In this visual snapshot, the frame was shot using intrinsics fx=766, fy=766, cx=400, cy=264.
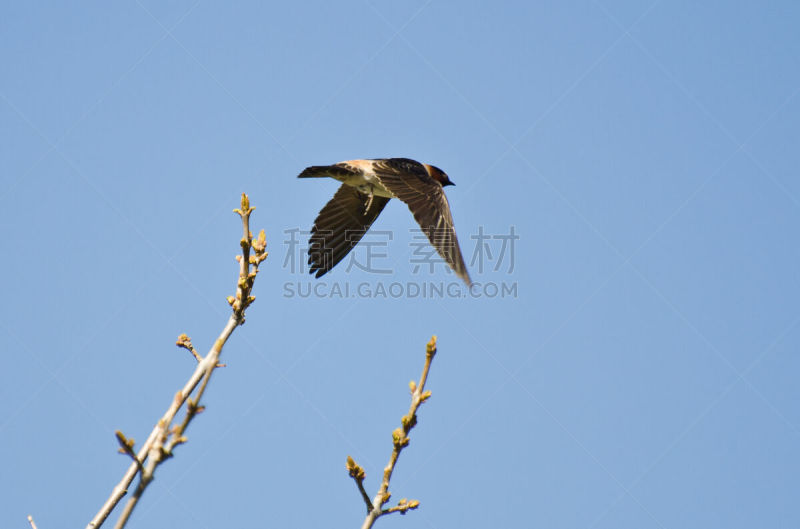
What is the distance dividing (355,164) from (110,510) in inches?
230

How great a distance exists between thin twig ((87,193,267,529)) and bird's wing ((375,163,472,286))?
7.82 feet

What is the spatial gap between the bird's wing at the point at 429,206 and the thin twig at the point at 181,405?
2384 millimetres

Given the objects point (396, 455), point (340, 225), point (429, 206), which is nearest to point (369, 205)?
point (340, 225)

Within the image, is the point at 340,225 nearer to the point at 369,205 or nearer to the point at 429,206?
the point at 369,205

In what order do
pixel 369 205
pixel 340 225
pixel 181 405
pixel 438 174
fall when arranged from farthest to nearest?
pixel 438 174
pixel 340 225
pixel 369 205
pixel 181 405

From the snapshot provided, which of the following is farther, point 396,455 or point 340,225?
point 340,225

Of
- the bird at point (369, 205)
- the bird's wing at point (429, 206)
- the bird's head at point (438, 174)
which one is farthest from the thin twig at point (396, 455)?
the bird's head at point (438, 174)

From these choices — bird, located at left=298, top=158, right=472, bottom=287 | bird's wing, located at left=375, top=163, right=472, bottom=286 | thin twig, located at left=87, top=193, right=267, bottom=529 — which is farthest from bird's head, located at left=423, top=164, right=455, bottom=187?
thin twig, located at left=87, top=193, right=267, bottom=529

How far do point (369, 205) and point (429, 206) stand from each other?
4.56ft

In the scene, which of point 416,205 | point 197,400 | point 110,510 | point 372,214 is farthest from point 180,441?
point 372,214

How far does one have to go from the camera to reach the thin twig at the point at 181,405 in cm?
241

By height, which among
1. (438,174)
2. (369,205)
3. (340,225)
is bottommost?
(340,225)

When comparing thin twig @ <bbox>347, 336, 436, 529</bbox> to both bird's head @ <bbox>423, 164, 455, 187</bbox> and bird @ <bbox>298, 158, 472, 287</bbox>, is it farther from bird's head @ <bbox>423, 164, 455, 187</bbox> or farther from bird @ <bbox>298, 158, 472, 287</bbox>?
bird's head @ <bbox>423, 164, 455, 187</bbox>

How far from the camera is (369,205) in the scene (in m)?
8.42
